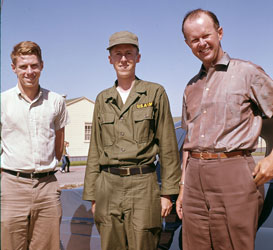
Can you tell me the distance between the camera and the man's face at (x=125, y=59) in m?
2.32

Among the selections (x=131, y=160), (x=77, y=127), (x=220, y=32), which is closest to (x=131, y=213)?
(x=131, y=160)

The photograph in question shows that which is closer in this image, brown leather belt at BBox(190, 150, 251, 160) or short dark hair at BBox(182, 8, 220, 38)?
brown leather belt at BBox(190, 150, 251, 160)

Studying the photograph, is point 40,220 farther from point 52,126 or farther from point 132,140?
point 132,140

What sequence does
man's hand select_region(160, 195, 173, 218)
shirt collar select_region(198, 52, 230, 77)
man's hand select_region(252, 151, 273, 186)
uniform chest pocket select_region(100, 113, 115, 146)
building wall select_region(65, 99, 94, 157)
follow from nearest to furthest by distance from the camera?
man's hand select_region(252, 151, 273, 186) → shirt collar select_region(198, 52, 230, 77) → man's hand select_region(160, 195, 173, 218) → uniform chest pocket select_region(100, 113, 115, 146) → building wall select_region(65, 99, 94, 157)

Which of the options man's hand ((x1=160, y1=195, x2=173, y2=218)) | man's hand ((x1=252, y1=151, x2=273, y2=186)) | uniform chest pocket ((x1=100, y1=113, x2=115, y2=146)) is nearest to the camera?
man's hand ((x1=252, y1=151, x2=273, y2=186))

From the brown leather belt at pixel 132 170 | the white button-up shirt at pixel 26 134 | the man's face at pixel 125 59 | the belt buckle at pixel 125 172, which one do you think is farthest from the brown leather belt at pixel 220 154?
the white button-up shirt at pixel 26 134

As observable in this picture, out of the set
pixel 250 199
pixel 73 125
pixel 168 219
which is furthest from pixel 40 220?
pixel 73 125

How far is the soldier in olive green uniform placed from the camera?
2.18 m

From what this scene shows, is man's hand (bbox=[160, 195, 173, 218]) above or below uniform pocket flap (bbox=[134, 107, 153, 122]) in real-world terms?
below

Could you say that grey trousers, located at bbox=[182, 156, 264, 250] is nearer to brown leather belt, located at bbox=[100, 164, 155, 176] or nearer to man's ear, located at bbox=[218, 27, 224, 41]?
brown leather belt, located at bbox=[100, 164, 155, 176]

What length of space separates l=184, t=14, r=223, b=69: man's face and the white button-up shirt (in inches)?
44.7

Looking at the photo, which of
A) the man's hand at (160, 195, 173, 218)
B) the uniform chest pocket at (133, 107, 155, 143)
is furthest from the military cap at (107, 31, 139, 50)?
the man's hand at (160, 195, 173, 218)

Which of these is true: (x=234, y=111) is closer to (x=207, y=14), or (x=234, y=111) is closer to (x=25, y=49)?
(x=207, y=14)

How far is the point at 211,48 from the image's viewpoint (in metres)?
2.13
